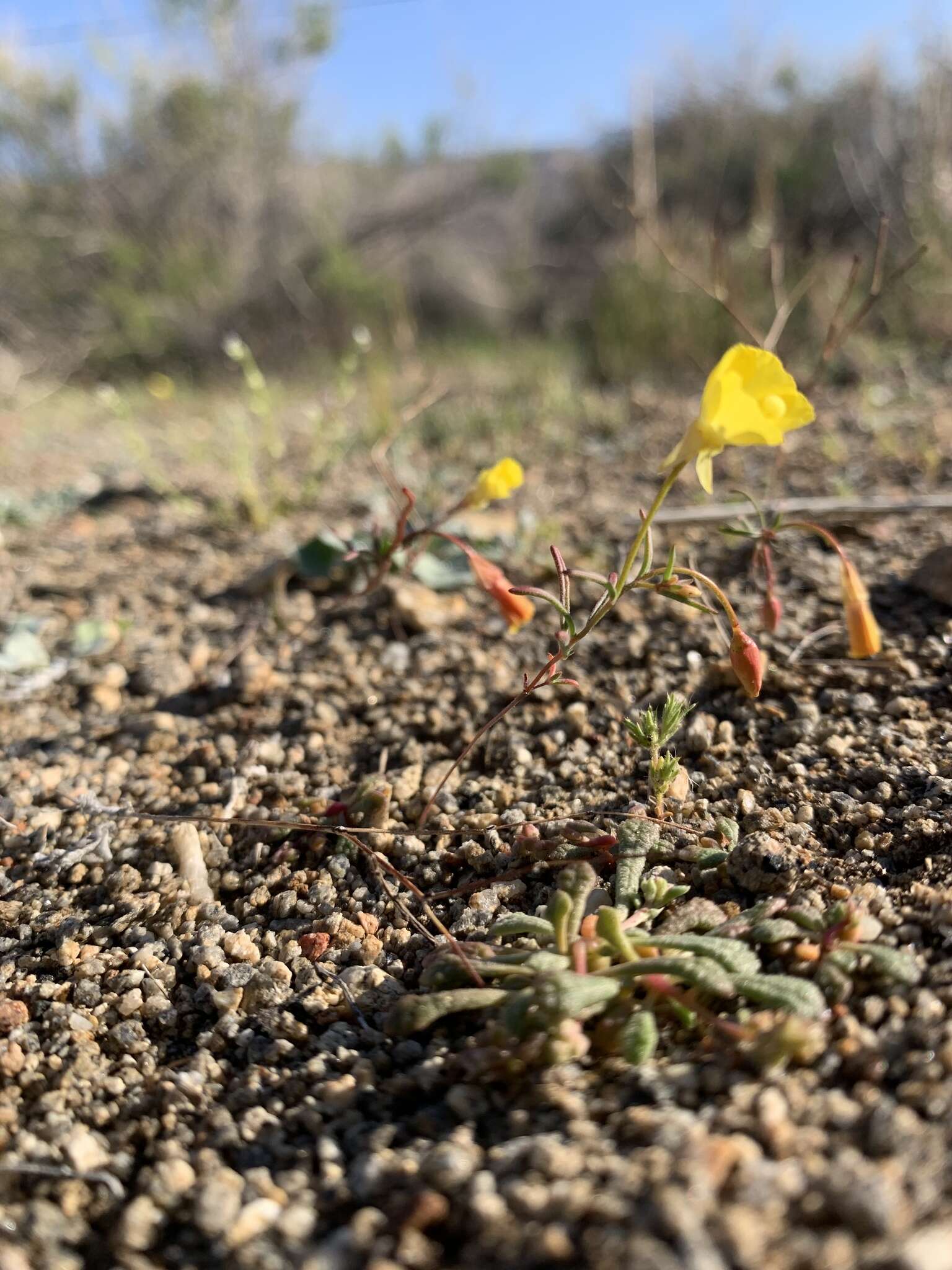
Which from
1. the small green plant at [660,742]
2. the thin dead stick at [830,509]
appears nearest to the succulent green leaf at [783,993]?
the small green plant at [660,742]

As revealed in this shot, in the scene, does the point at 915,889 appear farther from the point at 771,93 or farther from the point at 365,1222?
the point at 771,93

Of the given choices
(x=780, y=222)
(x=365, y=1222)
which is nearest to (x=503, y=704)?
(x=365, y=1222)

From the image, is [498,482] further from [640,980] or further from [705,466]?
[640,980]

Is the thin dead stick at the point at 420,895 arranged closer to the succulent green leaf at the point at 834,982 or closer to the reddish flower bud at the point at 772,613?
the succulent green leaf at the point at 834,982

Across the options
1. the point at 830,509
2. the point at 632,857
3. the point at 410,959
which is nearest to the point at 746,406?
the point at 632,857

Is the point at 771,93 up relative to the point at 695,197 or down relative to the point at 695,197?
up

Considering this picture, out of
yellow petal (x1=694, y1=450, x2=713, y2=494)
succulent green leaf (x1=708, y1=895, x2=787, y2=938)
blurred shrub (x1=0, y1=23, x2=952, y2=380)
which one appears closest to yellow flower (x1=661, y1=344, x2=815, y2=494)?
yellow petal (x1=694, y1=450, x2=713, y2=494)

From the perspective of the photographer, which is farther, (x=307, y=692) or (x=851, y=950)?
(x=307, y=692)

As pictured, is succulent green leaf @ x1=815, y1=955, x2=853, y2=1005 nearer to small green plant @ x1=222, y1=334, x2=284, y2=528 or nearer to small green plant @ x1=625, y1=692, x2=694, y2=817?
small green plant @ x1=625, y1=692, x2=694, y2=817
